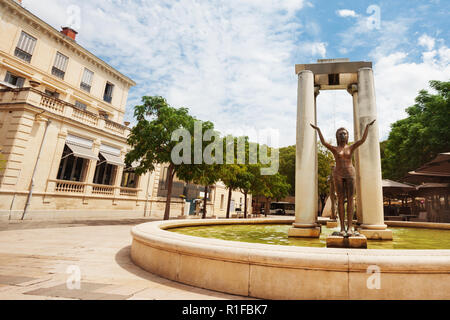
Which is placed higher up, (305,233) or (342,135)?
(342,135)

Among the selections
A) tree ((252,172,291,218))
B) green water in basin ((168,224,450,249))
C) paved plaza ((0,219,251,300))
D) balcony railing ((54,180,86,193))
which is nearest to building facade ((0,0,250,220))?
balcony railing ((54,180,86,193))

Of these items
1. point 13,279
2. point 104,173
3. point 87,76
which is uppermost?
point 87,76

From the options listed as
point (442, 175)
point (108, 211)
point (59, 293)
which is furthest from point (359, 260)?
point (108, 211)

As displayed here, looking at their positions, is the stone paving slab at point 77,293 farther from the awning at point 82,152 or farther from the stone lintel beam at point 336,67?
the awning at point 82,152

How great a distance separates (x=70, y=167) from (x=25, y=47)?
35.1 feet

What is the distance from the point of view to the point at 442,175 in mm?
16000

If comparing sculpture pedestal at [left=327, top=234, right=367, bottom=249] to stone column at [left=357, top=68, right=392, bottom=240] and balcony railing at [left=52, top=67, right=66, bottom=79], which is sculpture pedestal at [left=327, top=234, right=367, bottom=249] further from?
balcony railing at [left=52, top=67, right=66, bottom=79]

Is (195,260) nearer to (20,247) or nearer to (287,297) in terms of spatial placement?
(287,297)

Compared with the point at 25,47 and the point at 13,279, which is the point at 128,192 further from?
the point at 13,279

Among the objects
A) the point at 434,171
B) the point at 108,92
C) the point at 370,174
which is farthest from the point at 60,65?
the point at 434,171

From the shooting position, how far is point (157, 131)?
15672mm

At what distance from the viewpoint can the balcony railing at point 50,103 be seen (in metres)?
16.1

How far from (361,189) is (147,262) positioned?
653 centimetres

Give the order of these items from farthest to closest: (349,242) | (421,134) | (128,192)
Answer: (421,134)
(128,192)
(349,242)
